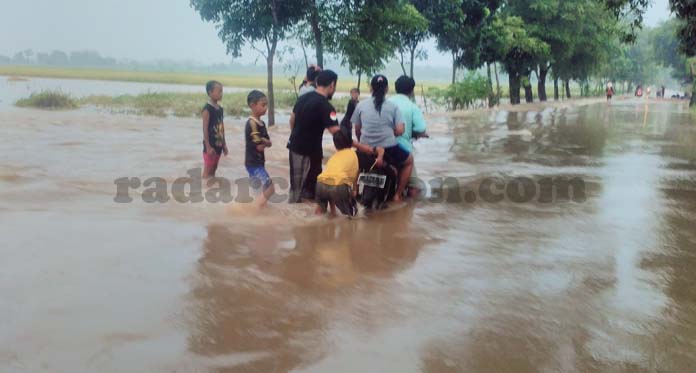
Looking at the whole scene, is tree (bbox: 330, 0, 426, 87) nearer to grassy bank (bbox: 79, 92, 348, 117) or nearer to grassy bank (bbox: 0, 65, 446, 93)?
grassy bank (bbox: 79, 92, 348, 117)

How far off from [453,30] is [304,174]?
24.0 meters

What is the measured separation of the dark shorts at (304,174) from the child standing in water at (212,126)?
5.80 ft

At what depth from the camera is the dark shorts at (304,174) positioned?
22.2 ft

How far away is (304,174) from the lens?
6.81 m

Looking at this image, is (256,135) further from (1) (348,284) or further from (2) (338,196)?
(1) (348,284)

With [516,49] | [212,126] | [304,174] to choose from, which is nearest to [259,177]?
[304,174]

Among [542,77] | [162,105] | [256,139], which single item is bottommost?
[256,139]

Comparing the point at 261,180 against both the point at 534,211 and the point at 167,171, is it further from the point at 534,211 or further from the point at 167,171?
the point at 167,171

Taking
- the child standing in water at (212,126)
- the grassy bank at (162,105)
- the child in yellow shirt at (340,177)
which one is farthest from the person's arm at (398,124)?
the grassy bank at (162,105)

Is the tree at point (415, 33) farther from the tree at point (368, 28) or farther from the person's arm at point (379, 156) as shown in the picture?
Answer: the person's arm at point (379, 156)

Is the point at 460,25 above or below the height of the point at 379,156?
above

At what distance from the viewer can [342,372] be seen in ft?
10.7

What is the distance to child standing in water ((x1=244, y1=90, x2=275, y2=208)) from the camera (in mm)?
6730

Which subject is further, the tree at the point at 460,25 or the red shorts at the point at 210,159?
the tree at the point at 460,25
